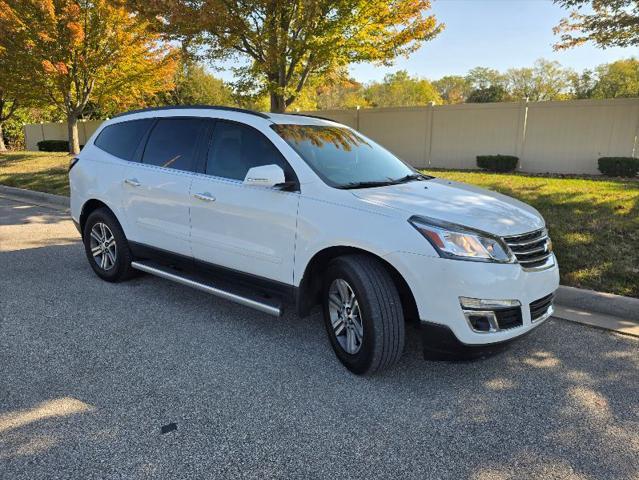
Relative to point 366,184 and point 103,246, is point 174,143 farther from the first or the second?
point 366,184

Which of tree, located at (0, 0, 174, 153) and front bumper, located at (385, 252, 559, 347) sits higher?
tree, located at (0, 0, 174, 153)

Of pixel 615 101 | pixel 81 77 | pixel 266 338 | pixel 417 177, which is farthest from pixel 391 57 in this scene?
pixel 81 77

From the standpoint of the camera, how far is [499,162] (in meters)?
14.3

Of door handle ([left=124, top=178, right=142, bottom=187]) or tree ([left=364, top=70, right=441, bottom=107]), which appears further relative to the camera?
tree ([left=364, top=70, right=441, bottom=107])

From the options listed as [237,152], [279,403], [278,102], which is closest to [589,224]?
[237,152]

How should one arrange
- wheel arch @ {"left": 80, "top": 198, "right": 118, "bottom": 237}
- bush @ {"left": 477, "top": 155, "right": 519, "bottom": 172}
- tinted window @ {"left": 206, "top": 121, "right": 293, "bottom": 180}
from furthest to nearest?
bush @ {"left": 477, "top": 155, "right": 519, "bottom": 172} < wheel arch @ {"left": 80, "top": 198, "right": 118, "bottom": 237} < tinted window @ {"left": 206, "top": 121, "right": 293, "bottom": 180}

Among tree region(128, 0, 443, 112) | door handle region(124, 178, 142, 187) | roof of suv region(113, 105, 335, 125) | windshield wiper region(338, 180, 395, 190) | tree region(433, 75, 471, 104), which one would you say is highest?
tree region(433, 75, 471, 104)

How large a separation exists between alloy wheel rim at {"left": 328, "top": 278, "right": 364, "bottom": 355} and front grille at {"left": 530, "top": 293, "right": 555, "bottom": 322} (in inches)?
44.4

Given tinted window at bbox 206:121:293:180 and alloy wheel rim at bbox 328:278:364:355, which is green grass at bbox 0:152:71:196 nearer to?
tinted window at bbox 206:121:293:180

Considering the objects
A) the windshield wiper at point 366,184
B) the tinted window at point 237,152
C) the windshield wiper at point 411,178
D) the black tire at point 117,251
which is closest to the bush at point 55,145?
the black tire at point 117,251

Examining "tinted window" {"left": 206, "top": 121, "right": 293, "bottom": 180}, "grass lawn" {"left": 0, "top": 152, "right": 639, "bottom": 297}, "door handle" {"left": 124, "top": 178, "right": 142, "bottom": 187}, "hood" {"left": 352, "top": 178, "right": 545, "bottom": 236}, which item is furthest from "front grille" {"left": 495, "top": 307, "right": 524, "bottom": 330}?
"door handle" {"left": 124, "top": 178, "right": 142, "bottom": 187}

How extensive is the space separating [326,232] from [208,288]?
4.46 feet

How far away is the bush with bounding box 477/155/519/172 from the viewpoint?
14180 mm

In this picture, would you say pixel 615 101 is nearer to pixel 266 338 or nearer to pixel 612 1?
pixel 612 1
